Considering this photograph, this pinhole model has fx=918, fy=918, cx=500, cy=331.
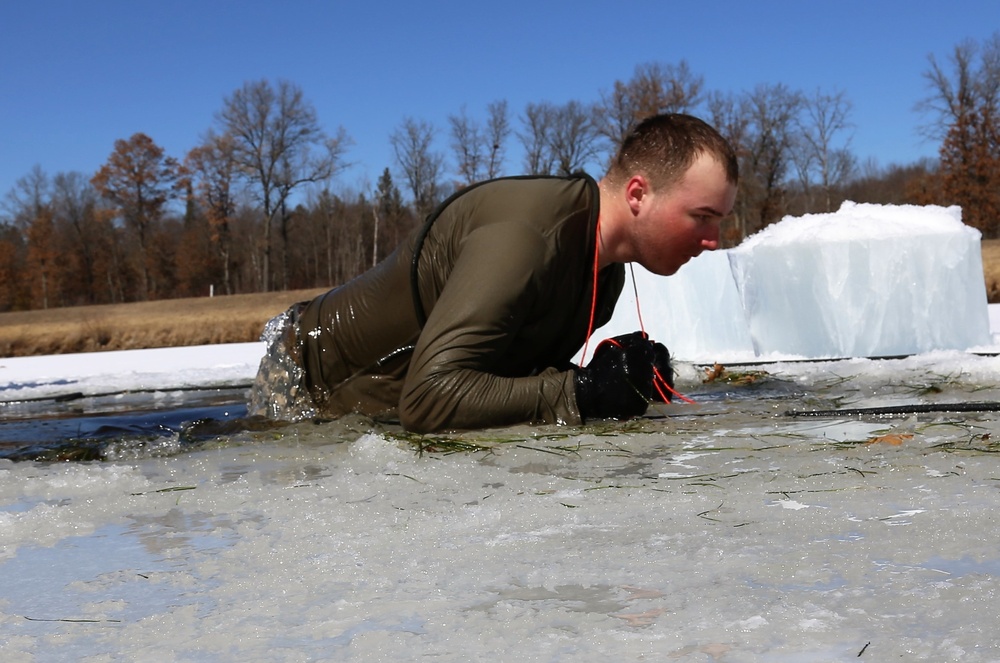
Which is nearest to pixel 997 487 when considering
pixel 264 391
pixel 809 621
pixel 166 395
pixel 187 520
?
pixel 809 621

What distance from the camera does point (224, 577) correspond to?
1.53 metres

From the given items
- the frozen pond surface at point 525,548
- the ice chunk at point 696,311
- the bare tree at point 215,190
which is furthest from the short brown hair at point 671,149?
the bare tree at point 215,190

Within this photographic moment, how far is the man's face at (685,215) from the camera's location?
9.08 feet

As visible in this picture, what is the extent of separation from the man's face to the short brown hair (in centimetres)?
3

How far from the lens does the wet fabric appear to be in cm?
270

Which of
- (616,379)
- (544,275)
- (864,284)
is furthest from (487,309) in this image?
(864,284)

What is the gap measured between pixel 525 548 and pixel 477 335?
3.80 ft

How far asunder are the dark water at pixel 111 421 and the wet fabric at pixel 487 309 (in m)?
0.69

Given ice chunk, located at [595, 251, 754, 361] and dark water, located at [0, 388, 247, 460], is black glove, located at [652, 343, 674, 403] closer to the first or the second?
dark water, located at [0, 388, 247, 460]

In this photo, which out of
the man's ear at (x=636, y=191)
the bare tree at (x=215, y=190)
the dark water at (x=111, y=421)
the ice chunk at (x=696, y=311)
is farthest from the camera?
the bare tree at (x=215, y=190)

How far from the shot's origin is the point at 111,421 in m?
4.34

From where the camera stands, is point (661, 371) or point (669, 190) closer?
point (669, 190)

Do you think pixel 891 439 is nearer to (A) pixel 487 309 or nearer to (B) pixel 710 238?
(B) pixel 710 238

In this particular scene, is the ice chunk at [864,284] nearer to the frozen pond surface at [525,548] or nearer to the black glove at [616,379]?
the frozen pond surface at [525,548]
